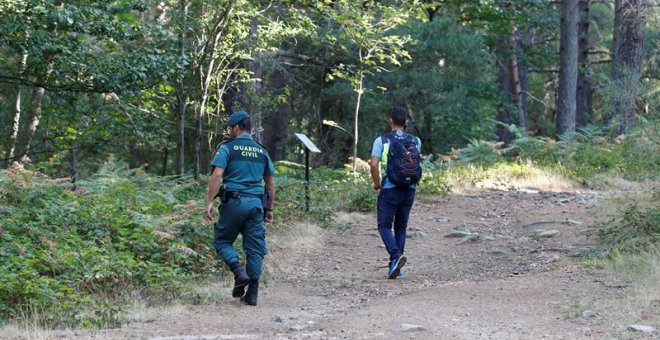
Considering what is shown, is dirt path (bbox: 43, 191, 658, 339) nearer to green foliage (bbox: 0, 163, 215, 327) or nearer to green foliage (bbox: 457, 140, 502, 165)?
green foliage (bbox: 0, 163, 215, 327)

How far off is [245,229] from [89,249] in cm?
170

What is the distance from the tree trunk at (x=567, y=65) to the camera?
2389cm

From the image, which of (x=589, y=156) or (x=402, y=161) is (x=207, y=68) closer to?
(x=402, y=161)

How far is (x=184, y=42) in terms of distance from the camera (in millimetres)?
14430

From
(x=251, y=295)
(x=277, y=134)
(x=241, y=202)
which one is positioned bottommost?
(x=251, y=295)

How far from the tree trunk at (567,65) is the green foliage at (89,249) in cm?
1531

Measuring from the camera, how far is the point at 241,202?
820 cm

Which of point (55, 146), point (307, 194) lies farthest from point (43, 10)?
point (55, 146)

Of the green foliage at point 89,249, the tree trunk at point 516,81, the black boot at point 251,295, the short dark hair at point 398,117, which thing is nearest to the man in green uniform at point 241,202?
the black boot at point 251,295

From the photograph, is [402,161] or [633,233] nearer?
[402,161]

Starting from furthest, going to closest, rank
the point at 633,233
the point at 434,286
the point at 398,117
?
the point at 633,233 < the point at 398,117 < the point at 434,286

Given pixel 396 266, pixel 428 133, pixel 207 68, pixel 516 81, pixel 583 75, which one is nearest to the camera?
pixel 396 266

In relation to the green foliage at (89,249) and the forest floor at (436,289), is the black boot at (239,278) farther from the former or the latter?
the green foliage at (89,249)

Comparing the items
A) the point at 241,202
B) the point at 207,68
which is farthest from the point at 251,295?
the point at 207,68
